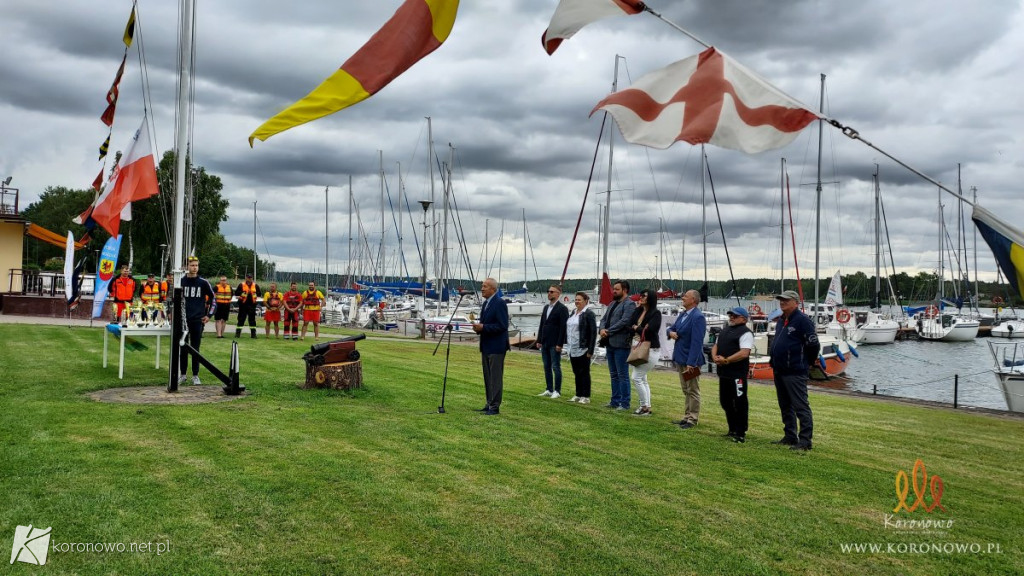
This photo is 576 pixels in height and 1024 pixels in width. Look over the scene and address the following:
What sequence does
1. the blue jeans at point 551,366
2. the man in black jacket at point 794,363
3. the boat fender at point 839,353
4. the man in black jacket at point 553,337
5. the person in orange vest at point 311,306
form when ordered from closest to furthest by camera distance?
the man in black jacket at point 794,363 < the man in black jacket at point 553,337 < the blue jeans at point 551,366 < the person in orange vest at point 311,306 < the boat fender at point 839,353

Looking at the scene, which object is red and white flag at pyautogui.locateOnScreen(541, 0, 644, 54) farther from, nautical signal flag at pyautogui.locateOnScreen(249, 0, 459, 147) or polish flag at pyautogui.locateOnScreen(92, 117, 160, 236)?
polish flag at pyautogui.locateOnScreen(92, 117, 160, 236)

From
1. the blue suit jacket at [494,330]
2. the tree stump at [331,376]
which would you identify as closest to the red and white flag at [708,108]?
the blue suit jacket at [494,330]

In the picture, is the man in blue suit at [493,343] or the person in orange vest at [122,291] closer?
the man in blue suit at [493,343]

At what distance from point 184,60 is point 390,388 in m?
6.36

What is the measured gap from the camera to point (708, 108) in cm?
668

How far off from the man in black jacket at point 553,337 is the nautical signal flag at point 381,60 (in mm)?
7210

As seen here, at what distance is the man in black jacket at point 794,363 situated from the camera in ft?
29.8

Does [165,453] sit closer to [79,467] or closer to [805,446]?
[79,467]

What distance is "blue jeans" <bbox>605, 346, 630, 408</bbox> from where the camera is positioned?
11898mm

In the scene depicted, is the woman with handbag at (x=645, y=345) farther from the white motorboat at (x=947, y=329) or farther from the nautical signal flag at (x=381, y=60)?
the white motorboat at (x=947, y=329)

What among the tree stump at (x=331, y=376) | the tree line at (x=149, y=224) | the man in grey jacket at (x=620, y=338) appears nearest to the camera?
the tree stump at (x=331, y=376)

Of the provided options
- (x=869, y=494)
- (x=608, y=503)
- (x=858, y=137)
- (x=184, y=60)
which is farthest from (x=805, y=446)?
(x=184, y=60)

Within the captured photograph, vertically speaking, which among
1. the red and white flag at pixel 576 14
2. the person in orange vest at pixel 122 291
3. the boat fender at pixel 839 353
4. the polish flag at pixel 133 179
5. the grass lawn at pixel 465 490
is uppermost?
the red and white flag at pixel 576 14

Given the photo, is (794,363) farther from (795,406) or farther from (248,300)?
(248,300)
